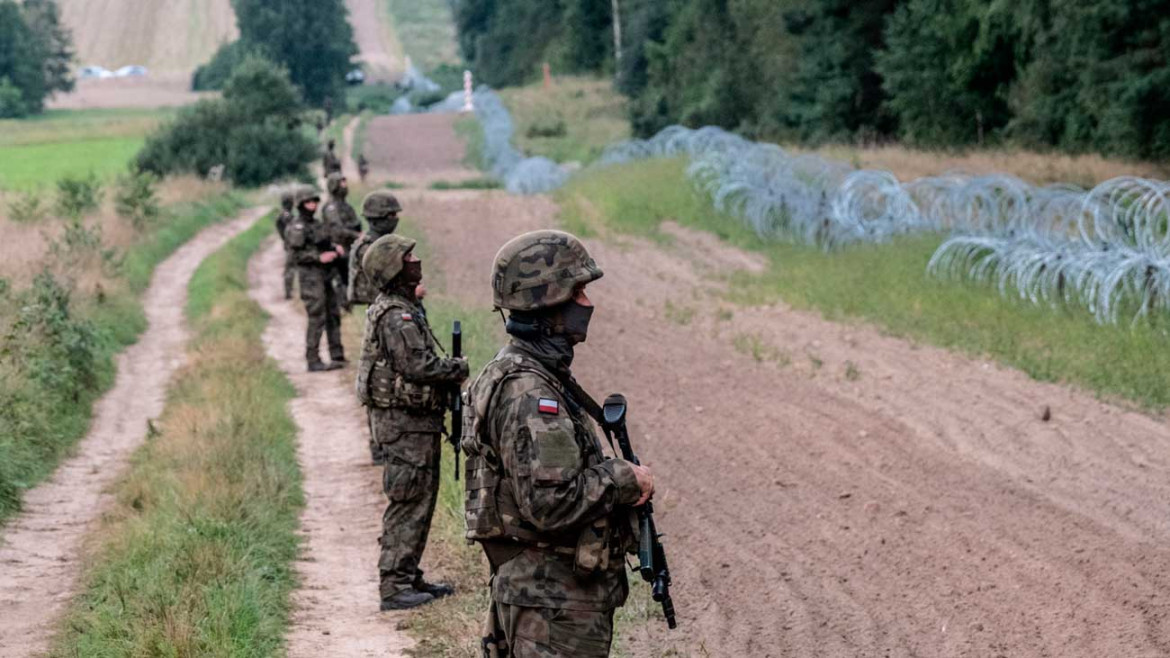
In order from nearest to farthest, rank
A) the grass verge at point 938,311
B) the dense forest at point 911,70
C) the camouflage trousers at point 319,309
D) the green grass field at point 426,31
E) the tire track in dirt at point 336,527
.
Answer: the tire track in dirt at point 336,527, the grass verge at point 938,311, the camouflage trousers at point 319,309, the dense forest at point 911,70, the green grass field at point 426,31

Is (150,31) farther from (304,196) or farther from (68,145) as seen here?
(304,196)

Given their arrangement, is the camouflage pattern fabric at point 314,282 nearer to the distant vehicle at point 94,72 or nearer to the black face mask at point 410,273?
the black face mask at point 410,273

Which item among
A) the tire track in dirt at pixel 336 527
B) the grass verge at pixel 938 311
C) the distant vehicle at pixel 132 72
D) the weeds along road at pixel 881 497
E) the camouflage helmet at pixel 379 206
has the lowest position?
the tire track in dirt at pixel 336 527

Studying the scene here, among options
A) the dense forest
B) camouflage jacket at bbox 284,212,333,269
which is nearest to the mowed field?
the dense forest

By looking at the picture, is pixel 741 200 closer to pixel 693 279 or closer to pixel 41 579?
pixel 693 279

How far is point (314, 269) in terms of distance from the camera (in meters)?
14.6

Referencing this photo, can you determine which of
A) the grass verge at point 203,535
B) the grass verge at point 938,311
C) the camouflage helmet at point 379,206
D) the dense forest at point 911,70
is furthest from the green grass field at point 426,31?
the camouflage helmet at point 379,206

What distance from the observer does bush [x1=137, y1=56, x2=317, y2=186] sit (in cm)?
4053

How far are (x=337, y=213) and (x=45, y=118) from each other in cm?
6721

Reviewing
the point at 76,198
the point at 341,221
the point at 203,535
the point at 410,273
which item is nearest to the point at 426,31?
the point at 76,198

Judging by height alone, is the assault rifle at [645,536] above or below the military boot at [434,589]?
above

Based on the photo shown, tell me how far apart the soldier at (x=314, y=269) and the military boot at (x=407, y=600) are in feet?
23.9

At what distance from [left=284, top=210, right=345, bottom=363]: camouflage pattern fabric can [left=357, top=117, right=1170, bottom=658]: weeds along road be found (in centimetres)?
272

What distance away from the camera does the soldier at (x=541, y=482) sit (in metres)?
4.12
